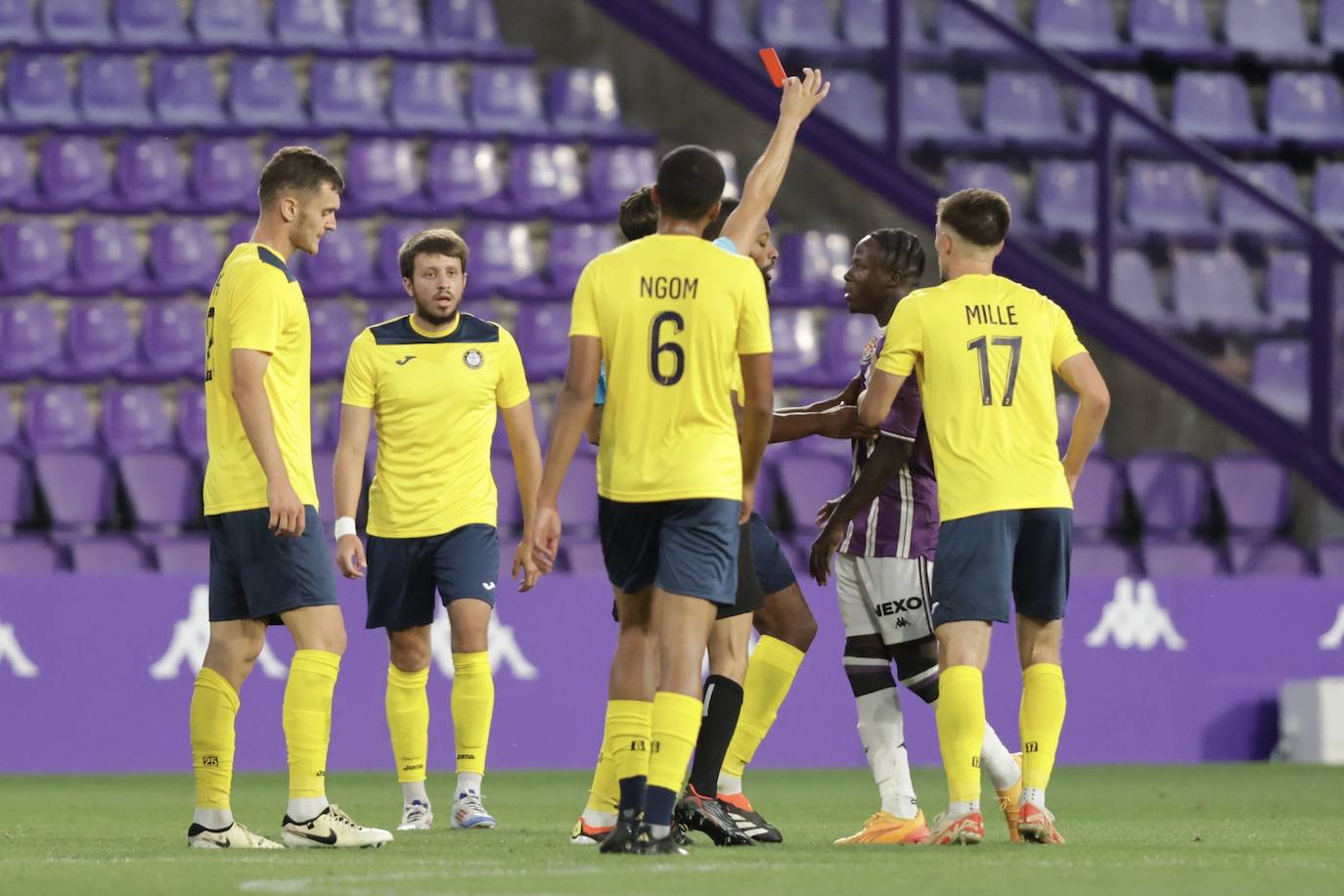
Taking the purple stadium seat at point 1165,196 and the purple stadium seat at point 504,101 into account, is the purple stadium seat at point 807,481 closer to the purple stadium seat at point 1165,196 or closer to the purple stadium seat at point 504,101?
the purple stadium seat at point 1165,196

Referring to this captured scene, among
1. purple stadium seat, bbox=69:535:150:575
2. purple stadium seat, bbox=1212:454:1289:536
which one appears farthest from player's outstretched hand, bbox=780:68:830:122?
purple stadium seat, bbox=1212:454:1289:536

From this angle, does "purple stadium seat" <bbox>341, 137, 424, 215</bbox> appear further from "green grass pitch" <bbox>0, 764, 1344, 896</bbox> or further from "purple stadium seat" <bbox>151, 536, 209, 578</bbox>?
"green grass pitch" <bbox>0, 764, 1344, 896</bbox>

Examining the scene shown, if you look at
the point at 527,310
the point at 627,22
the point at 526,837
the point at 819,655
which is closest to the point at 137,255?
the point at 527,310

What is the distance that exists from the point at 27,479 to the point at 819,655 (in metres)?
4.61

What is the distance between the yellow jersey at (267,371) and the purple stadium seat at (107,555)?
607 centimetres

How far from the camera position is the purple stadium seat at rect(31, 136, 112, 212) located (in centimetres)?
1462

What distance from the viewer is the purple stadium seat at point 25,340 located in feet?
45.2

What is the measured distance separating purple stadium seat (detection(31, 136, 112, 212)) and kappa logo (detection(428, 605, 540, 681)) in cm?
479

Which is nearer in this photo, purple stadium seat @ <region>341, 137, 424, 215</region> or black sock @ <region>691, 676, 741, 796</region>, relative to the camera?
black sock @ <region>691, 676, 741, 796</region>

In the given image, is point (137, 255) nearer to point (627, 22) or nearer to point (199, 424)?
point (199, 424)

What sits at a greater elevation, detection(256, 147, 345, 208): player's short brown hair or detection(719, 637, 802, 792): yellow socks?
detection(256, 147, 345, 208): player's short brown hair

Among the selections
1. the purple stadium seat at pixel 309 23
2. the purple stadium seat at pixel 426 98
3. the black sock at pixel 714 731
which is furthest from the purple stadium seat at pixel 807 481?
the black sock at pixel 714 731

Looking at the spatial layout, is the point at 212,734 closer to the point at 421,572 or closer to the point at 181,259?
the point at 421,572

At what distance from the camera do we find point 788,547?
13.0m
